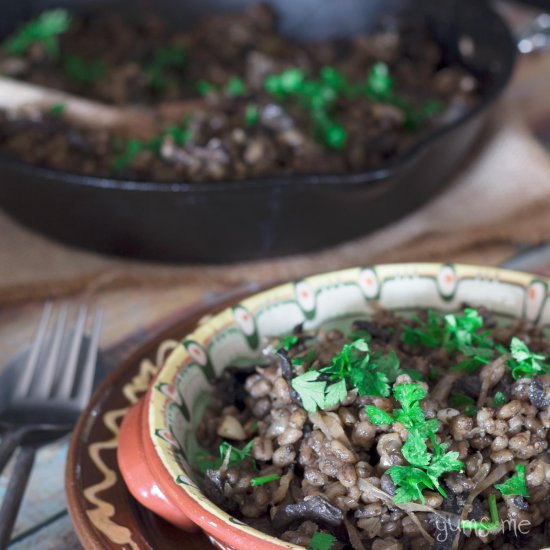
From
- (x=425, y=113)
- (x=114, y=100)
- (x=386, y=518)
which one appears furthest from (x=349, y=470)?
(x=114, y=100)

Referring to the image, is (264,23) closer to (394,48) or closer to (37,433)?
(394,48)

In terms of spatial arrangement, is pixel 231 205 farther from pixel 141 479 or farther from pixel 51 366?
pixel 141 479

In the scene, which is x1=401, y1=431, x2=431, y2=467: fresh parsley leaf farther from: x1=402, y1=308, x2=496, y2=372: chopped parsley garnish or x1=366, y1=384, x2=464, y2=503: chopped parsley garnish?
x1=402, y1=308, x2=496, y2=372: chopped parsley garnish

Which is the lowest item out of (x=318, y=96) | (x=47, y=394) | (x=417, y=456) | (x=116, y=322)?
(x=116, y=322)

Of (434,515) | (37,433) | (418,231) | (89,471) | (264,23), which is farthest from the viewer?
(264,23)

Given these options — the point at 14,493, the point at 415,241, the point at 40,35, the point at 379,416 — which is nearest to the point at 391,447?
the point at 379,416

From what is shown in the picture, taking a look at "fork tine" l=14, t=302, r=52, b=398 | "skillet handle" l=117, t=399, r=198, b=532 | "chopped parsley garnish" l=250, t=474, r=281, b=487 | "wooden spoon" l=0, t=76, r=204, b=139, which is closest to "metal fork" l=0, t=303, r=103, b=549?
"fork tine" l=14, t=302, r=52, b=398

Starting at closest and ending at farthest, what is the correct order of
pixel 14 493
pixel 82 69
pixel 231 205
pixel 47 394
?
1. pixel 14 493
2. pixel 47 394
3. pixel 231 205
4. pixel 82 69

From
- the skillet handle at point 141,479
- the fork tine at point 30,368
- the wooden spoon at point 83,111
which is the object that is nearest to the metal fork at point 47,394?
the fork tine at point 30,368

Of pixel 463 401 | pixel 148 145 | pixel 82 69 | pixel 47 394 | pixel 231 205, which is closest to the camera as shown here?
pixel 463 401
